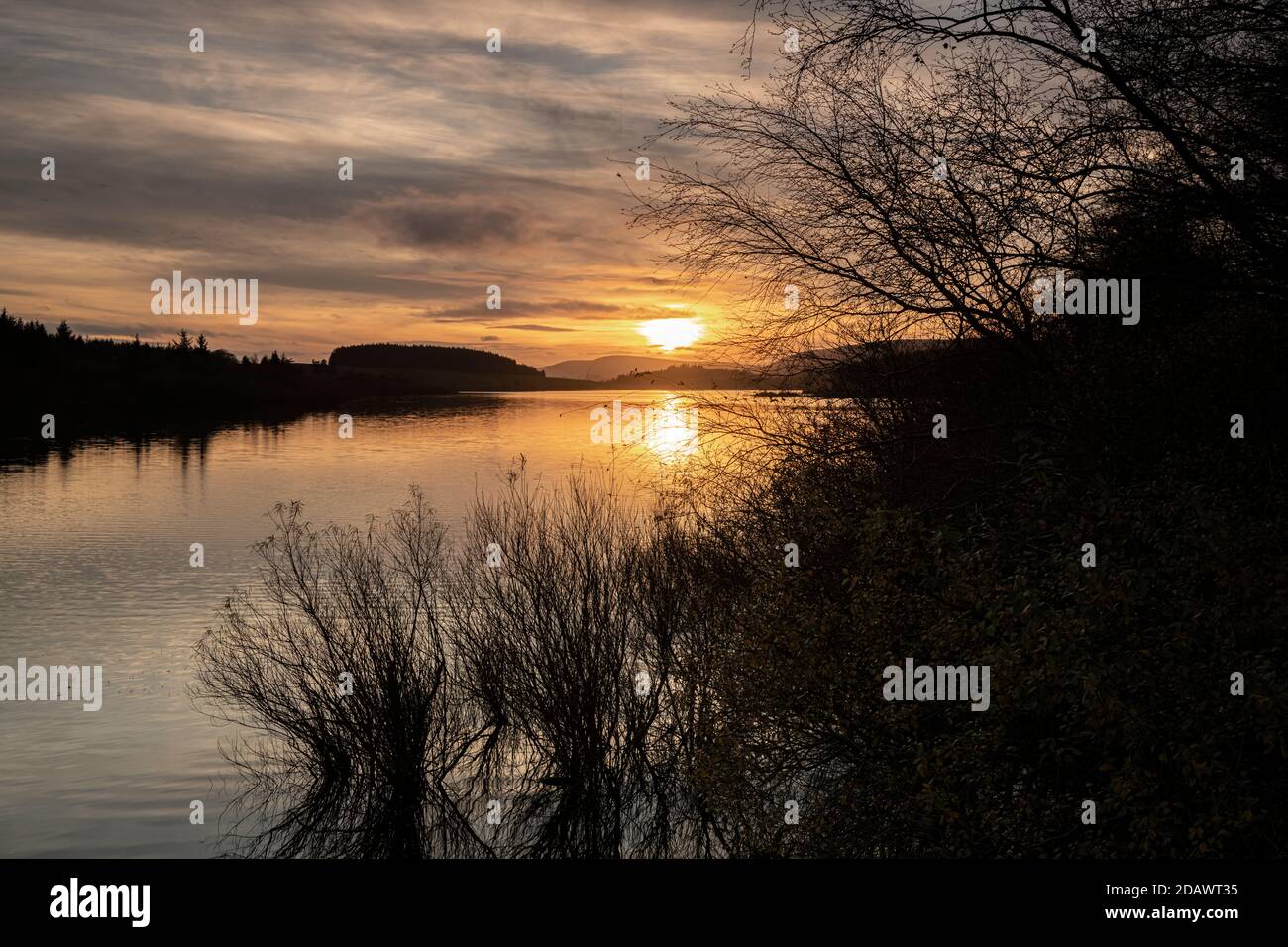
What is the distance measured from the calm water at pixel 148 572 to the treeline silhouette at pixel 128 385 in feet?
94.9

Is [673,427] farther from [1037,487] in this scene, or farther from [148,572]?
[148,572]

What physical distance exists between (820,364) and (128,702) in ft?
81.8

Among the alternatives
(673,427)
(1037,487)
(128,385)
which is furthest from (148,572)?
(128,385)

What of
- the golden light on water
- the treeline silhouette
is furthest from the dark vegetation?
the treeline silhouette

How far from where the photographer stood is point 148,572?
4747 cm

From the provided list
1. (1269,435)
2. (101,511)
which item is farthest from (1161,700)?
(101,511)

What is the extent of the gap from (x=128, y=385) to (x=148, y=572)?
109169 millimetres

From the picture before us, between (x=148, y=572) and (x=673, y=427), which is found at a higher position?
(x=673, y=427)

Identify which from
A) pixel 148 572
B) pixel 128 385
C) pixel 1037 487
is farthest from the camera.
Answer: pixel 128 385

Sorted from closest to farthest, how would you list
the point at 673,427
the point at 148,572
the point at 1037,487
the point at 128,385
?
the point at 1037,487 → the point at 673,427 → the point at 148,572 → the point at 128,385

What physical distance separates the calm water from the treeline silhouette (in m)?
28.9

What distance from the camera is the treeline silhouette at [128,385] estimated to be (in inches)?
5005

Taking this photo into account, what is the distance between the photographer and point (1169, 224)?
1252cm

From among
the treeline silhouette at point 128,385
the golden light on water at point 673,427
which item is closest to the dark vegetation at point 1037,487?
the golden light on water at point 673,427
